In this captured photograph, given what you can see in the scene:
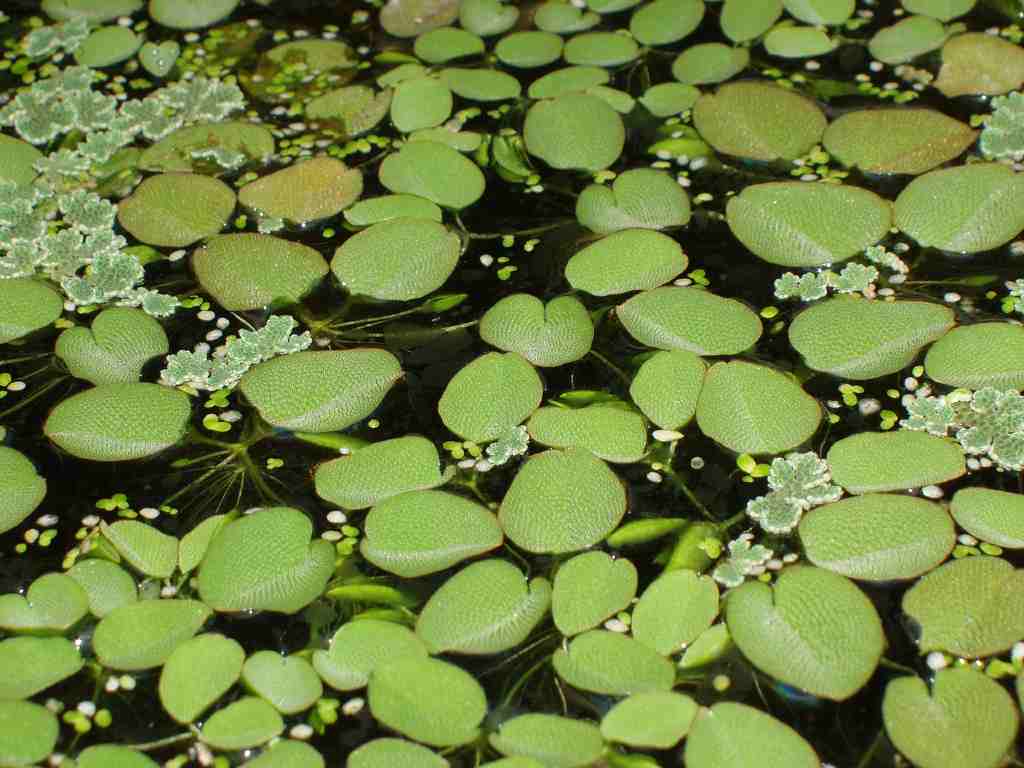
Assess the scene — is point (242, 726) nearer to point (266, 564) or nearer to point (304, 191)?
point (266, 564)

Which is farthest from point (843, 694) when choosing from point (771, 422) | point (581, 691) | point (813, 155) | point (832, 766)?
point (813, 155)

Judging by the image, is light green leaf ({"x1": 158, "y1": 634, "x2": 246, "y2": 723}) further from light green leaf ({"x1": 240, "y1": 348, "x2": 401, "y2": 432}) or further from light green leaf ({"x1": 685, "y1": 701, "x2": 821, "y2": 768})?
light green leaf ({"x1": 685, "y1": 701, "x2": 821, "y2": 768})

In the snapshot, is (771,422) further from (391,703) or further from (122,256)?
(122,256)

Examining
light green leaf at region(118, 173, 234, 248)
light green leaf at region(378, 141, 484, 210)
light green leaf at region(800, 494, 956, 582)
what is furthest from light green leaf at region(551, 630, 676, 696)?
light green leaf at region(118, 173, 234, 248)

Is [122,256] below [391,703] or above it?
above

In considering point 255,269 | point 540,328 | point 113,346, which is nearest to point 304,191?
point 255,269

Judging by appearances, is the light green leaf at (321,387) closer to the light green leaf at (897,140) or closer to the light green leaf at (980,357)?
the light green leaf at (980,357)
